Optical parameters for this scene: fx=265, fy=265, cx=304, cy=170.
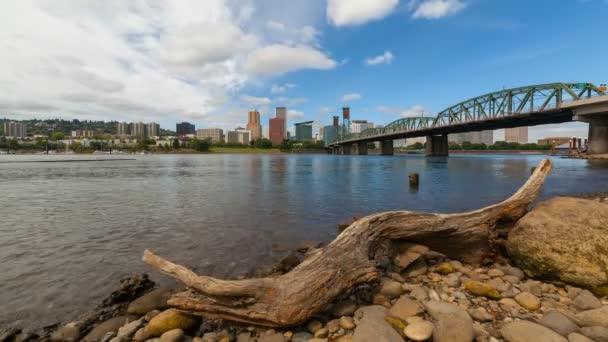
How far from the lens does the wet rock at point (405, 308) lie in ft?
15.6

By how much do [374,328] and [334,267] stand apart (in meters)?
1.32

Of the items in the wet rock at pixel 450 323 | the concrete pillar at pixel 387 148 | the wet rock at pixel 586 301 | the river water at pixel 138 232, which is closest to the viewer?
the wet rock at pixel 450 323

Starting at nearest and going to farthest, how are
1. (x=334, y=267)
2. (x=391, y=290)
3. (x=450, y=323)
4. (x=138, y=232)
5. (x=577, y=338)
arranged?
1. (x=577, y=338)
2. (x=450, y=323)
3. (x=334, y=267)
4. (x=391, y=290)
5. (x=138, y=232)

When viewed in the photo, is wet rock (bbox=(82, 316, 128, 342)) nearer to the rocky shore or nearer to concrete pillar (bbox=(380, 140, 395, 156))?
the rocky shore

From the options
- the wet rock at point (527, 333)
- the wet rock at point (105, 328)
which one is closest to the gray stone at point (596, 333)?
the wet rock at point (527, 333)

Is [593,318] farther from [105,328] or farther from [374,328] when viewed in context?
[105,328]

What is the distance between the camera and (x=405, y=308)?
→ 4.91 meters

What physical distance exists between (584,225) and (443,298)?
139 inches

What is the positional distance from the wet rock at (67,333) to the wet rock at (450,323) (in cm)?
626

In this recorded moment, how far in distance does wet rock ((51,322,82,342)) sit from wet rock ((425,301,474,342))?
626 centimetres

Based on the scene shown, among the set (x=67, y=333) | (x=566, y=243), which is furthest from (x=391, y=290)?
(x=67, y=333)

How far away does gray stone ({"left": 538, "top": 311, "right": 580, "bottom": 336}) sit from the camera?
398cm

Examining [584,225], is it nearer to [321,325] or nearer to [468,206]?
[321,325]

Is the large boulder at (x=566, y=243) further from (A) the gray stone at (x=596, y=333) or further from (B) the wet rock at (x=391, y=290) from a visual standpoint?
(B) the wet rock at (x=391, y=290)
